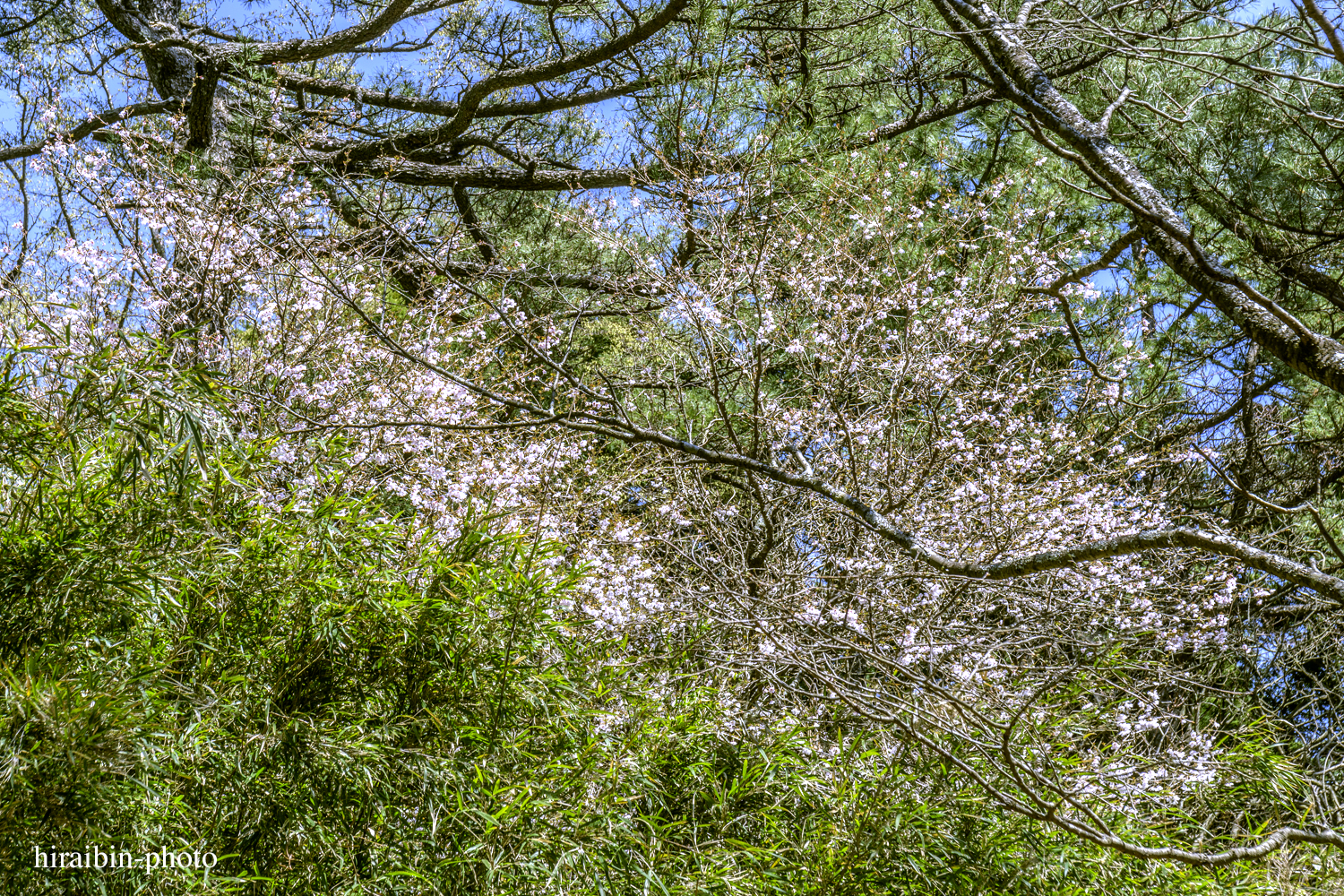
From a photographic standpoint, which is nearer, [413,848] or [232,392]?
[413,848]

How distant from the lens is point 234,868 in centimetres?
192

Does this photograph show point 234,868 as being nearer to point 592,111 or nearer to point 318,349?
point 318,349

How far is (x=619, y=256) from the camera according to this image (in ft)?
20.7

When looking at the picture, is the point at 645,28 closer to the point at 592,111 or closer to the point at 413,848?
the point at 592,111

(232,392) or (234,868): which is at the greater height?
(232,392)

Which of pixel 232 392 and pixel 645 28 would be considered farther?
pixel 645 28

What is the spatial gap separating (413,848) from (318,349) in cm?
322

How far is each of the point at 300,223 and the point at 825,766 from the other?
418 cm

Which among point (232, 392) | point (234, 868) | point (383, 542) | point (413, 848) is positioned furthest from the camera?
point (232, 392)

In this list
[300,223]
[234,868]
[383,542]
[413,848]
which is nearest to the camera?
[234,868]

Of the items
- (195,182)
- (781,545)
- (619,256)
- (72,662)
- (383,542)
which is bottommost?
(72,662)

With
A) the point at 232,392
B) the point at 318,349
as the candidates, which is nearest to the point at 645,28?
the point at 318,349

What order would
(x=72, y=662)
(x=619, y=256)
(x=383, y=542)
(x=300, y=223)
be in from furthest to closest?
(x=619, y=256) < (x=300, y=223) < (x=383, y=542) < (x=72, y=662)

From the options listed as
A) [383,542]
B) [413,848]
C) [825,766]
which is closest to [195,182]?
[383,542]
